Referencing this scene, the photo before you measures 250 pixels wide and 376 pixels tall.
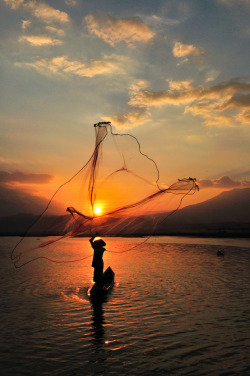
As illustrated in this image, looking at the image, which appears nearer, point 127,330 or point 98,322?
point 127,330

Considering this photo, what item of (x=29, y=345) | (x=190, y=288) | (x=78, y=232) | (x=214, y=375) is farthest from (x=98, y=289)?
(x=214, y=375)

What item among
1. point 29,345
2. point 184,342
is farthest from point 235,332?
point 29,345

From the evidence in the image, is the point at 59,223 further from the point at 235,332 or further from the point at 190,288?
the point at 190,288

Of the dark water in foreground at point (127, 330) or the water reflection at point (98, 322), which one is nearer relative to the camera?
the dark water in foreground at point (127, 330)

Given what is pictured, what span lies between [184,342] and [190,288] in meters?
12.0

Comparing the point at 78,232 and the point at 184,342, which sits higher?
the point at 78,232

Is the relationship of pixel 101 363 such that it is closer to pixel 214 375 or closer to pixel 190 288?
pixel 214 375

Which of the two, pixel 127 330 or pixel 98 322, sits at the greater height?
pixel 98 322

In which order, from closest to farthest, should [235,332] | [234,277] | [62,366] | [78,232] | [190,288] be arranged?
[62,366] < [235,332] < [78,232] < [190,288] < [234,277]

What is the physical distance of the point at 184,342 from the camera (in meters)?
11.7

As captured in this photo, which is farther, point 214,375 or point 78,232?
point 78,232

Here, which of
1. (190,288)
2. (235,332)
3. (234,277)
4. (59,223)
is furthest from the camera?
(234,277)

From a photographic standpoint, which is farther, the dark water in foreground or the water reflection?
the water reflection

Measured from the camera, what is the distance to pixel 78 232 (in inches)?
704
